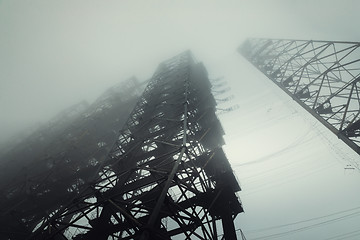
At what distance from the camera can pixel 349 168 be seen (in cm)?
1891

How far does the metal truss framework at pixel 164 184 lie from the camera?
5.60 metres

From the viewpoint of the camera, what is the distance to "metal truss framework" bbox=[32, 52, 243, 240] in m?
5.60

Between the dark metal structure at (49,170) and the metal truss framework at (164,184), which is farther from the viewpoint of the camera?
the dark metal structure at (49,170)

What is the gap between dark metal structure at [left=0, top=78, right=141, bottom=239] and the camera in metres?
12.4

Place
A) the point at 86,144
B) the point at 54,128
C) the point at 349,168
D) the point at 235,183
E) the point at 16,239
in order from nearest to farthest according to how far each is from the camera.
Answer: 1. the point at 235,183
2. the point at 16,239
3. the point at 86,144
4. the point at 349,168
5. the point at 54,128

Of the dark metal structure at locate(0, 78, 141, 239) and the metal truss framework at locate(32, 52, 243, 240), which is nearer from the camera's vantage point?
the metal truss framework at locate(32, 52, 243, 240)

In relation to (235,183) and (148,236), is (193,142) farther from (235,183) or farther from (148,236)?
(148,236)

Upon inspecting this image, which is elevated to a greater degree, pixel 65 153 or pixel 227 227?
pixel 65 153

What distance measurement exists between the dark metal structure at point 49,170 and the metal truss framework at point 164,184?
385cm

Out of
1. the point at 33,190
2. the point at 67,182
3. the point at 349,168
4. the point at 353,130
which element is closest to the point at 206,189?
the point at 353,130

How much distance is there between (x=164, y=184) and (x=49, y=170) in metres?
11.1

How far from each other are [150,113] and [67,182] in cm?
686

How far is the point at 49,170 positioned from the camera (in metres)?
13.5

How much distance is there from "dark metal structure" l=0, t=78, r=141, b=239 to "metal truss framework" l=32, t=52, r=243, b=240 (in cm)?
385
